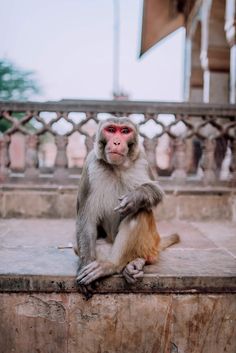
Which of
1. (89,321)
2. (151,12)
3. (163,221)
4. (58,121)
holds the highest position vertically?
(151,12)

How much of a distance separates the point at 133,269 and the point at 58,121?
261cm

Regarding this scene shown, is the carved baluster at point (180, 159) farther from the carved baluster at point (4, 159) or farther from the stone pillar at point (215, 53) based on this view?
the stone pillar at point (215, 53)

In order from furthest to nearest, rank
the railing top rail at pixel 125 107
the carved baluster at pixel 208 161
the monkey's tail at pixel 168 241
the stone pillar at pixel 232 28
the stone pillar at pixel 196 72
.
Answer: the stone pillar at pixel 196 72, the stone pillar at pixel 232 28, the carved baluster at pixel 208 161, the railing top rail at pixel 125 107, the monkey's tail at pixel 168 241

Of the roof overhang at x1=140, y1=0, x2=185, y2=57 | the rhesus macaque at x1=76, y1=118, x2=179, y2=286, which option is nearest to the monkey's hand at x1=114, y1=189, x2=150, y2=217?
the rhesus macaque at x1=76, y1=118, x2=179, y2=286

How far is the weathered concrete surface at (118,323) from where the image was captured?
2367mm

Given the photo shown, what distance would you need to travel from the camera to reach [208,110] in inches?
179

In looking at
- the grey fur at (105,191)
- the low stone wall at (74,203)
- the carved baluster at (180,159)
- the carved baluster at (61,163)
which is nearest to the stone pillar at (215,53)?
the carved baluster at (180,159)

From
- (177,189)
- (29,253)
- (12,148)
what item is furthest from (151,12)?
(29,253)

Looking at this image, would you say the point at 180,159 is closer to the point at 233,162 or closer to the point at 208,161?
the point at 208,161

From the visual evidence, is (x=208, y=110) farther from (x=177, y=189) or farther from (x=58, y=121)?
(x=58, y=121)

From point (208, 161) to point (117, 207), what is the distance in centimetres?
265

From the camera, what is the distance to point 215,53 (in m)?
7.14

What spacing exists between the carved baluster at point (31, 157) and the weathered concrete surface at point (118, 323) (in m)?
2.34

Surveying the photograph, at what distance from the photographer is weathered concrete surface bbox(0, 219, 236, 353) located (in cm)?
236
